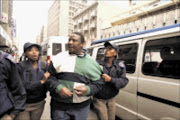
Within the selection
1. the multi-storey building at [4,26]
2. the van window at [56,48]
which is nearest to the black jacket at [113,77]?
the multi-storey building at [4,26]

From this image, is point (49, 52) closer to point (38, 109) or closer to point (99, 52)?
point (99, 52)

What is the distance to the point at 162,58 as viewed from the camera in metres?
2.29

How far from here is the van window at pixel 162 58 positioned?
2.09 m

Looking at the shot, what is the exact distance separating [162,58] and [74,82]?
158 centimetres

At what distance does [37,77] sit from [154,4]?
79.9ft

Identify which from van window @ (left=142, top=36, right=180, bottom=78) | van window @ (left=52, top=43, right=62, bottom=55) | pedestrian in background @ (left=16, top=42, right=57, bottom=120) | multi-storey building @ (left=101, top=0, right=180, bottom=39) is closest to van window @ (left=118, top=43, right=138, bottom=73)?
van window @ (left=142, top=36, right=180, bottom=78)

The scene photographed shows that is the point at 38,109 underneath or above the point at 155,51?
underneath

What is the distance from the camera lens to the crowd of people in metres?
1.36

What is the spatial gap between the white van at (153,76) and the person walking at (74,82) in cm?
118

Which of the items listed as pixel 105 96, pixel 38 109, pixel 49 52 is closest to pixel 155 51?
pixel 105 96

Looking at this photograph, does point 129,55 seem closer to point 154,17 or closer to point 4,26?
point 154,17

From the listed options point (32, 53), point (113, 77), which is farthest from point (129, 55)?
point (32, 53)

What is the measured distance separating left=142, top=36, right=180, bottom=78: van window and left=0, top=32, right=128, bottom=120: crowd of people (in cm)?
58

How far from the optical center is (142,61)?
8.70 ft
